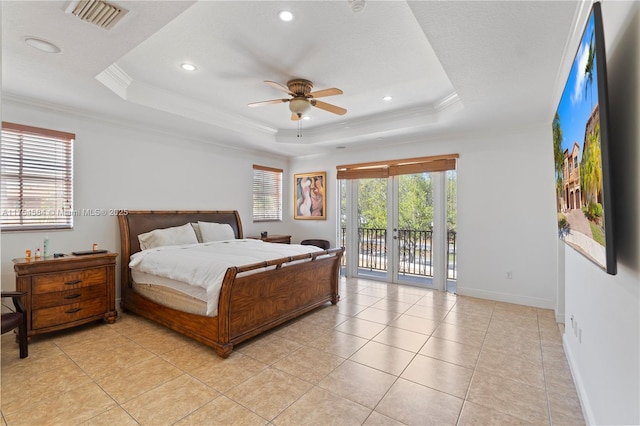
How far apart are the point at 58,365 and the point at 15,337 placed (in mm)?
978

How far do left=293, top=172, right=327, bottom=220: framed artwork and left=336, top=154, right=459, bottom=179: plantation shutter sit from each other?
0.49m

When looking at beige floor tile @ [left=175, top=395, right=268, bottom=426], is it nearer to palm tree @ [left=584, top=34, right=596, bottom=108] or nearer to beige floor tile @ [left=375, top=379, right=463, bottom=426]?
beige floor tile @ [left=375, top=379, right=463, bottom=426]

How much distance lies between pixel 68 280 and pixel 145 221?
1259 millimetres

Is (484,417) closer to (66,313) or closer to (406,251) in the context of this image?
(406,251)

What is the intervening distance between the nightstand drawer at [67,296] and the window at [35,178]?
2.88 ft

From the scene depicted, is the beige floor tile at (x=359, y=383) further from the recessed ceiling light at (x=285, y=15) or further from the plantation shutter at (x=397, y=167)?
the plantation shutter at (x=397, y=167)

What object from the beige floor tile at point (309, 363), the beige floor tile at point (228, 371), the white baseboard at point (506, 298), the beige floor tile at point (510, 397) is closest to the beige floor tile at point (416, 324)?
the beige floor tile at point (510, 397)

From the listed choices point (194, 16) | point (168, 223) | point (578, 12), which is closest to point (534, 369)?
point (578, 12)

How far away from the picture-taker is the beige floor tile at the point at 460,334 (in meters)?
3.22

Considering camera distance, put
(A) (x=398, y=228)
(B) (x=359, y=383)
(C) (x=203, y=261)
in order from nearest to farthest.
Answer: (B) (x=359, y=383) < (C) (x=203, y=261) < (A) (x=398, y=228)

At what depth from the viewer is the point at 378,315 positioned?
158 inches

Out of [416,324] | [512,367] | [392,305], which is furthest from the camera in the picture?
[392,305]

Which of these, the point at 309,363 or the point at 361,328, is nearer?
the point at 309,363

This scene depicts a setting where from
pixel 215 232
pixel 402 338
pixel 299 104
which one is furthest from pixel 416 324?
pixel 215 232
